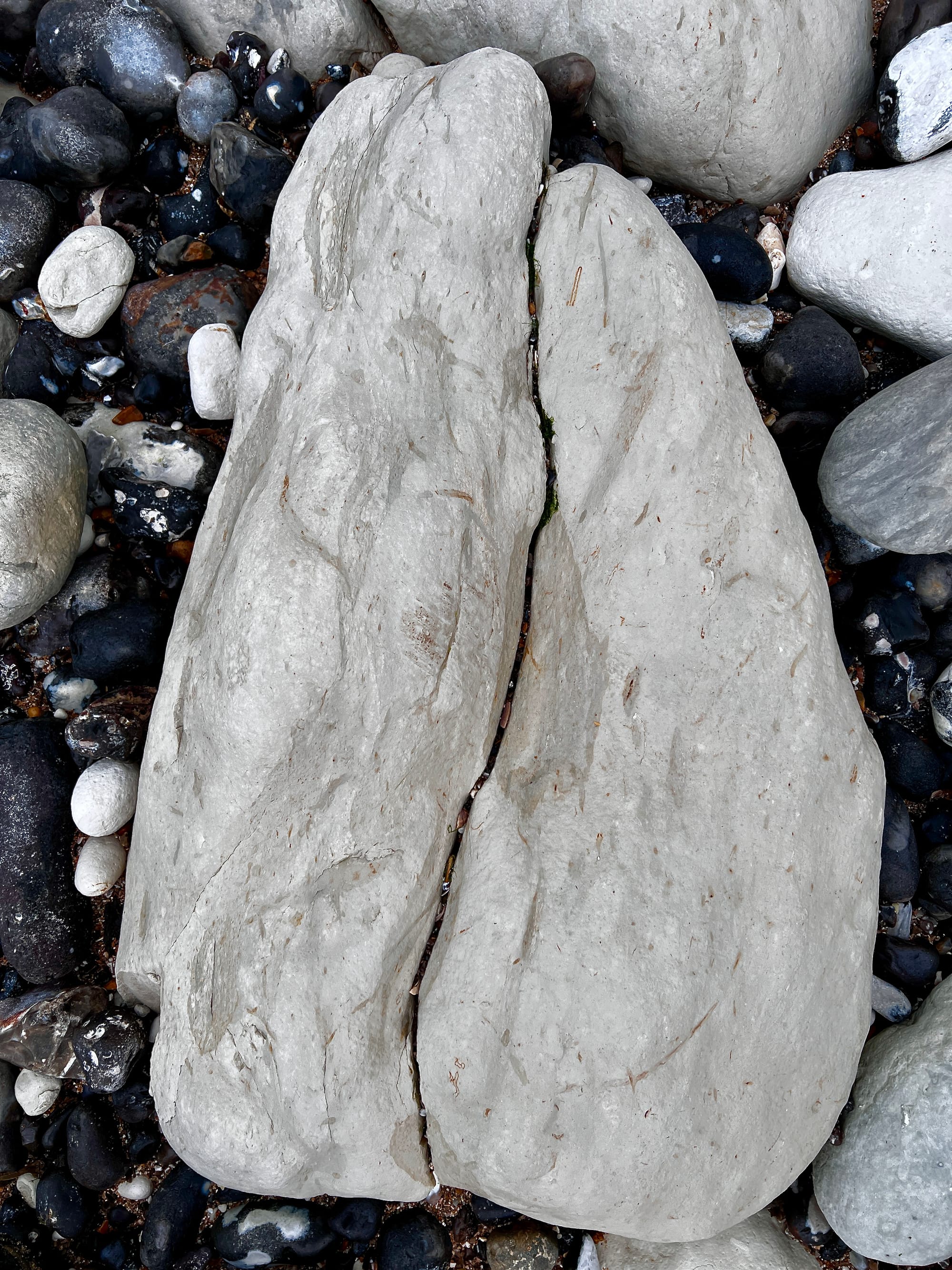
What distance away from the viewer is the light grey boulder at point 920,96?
101 inches

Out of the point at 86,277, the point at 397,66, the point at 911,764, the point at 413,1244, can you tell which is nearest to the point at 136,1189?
the point at 413,1244

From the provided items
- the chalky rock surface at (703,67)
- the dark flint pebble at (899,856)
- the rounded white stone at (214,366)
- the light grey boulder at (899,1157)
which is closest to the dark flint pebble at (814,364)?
the chalky rock surface at (703,67)

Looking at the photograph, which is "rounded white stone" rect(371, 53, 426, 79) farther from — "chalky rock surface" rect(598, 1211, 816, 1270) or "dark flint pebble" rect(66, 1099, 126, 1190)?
"chalky rock surface" rect(598, 1211, 816, 1270)

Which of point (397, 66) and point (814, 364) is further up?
point (397, 66)

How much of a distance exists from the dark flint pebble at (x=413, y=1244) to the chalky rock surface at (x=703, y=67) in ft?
11.7

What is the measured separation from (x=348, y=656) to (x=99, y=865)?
126 centimetres

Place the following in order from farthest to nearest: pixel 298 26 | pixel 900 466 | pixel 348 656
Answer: pixel 298 26
pixel 900 466
pixel 348 656

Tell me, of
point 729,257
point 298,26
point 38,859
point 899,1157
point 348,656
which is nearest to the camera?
point 348,656

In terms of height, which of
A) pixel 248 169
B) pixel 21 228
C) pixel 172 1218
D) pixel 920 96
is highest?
pixel 920 96

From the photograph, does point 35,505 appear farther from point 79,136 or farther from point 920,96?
point 920,96

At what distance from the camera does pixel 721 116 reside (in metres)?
2.61

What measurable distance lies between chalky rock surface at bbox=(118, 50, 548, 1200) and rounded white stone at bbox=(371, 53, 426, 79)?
0.82 feet

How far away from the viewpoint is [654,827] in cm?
202

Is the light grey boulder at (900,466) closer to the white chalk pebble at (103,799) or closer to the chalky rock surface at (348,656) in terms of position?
the chalky rock surface at (348,656)
